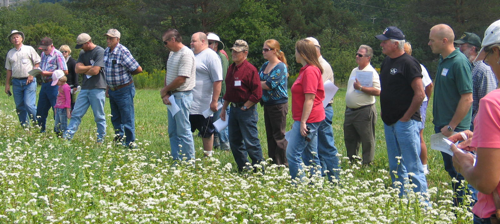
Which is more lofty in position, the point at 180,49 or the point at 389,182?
the point at 180,49

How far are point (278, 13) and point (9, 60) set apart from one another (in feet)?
152

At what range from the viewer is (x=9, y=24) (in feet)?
157

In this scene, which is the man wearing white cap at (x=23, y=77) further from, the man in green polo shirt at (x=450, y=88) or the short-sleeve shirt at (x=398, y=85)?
the man in green polo shirt at (x=450, y=88)

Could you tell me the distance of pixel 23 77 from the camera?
34.1ft

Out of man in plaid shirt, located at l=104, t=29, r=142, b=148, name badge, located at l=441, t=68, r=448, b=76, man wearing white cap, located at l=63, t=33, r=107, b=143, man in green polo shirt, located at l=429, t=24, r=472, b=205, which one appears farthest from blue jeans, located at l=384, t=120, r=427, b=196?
man wearing white cap, located at l=63, t=33, r=107, b=143

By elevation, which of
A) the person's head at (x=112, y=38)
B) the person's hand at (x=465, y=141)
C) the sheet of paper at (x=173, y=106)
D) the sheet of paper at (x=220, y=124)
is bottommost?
the sheet of paper at (x=220, y=124)

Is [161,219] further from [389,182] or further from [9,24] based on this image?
[9,24]

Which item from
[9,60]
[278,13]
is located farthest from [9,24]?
[9,60]

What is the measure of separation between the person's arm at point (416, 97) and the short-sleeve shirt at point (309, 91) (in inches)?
43.4

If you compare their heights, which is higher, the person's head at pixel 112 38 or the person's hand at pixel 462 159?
the person's head at pixel 112 38

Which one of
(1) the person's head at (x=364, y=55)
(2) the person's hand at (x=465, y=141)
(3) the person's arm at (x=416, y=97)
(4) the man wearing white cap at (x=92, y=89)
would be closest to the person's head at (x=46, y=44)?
(4) the man wearing white cap at (x=92, y=89)

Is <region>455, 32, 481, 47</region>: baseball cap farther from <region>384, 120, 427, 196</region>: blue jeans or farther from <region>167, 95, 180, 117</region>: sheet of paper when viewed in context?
<region>167, 95, 180, 117</region>: sheet of paper

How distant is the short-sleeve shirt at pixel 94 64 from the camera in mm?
8656

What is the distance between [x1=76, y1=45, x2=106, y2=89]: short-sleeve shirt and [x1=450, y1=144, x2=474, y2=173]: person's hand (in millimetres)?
6940
